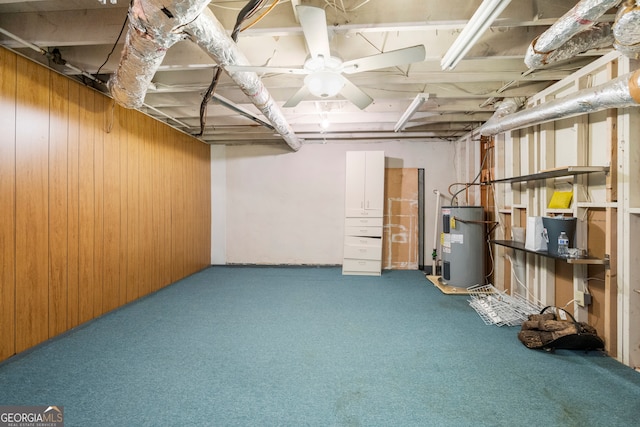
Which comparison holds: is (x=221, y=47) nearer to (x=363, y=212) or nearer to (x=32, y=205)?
(x=32, y=205)

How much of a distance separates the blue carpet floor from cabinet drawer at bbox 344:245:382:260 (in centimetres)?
155

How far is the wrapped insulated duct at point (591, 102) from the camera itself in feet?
5.48

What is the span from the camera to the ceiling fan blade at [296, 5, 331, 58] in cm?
130

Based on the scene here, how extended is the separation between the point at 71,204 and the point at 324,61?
254 centimetres

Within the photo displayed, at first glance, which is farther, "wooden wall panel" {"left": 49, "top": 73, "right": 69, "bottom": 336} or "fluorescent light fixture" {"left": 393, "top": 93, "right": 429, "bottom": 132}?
"fluorescent light fixture" {"left": 393, "top": 93, "right": 429, "bottom": 132}

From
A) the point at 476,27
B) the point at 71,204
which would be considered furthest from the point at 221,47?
the point at 71,204

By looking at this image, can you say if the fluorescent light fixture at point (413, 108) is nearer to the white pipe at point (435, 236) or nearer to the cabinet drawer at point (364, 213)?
the cabinet drawer at point (364, 213)

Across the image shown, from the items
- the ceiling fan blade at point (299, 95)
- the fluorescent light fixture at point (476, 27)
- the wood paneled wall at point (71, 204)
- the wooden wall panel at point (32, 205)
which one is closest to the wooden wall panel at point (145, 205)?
the wood paneled wall at point (71, 204)

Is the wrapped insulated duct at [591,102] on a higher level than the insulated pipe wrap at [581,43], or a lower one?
lower

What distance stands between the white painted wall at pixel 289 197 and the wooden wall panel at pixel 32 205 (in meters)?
3.01

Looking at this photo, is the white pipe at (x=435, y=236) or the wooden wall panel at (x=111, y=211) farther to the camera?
the white pipe at (x=435, y=236)

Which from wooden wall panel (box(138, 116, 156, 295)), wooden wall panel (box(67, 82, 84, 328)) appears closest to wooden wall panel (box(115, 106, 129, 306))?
wooden wall panel (box(138, 116, 156, 295))

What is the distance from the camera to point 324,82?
6.10ft

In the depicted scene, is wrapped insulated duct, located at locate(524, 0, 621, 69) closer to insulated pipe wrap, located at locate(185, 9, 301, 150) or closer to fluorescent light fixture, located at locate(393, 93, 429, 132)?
fluorescent light fixture, located at locate(393, 93, 429, 132)
